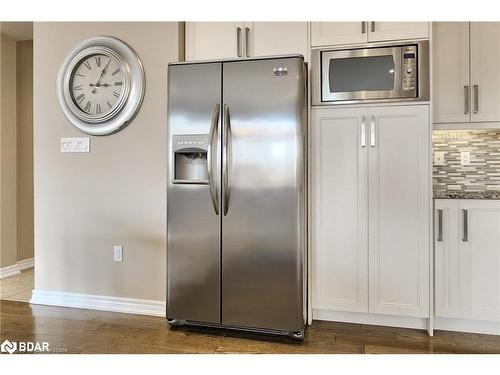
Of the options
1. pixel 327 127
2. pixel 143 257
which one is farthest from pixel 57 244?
pixel 327 127

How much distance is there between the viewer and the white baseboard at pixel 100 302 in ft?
9.21

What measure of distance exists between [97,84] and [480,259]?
3.03 meters

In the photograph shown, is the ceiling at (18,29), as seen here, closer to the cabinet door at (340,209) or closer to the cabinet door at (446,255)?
the cabinet door at (340,209)

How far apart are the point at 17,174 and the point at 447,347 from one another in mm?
4395

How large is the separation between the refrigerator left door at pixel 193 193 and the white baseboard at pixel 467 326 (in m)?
1.52

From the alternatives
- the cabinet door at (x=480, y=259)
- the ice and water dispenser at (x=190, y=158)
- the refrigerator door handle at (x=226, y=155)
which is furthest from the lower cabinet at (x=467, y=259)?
the ice and water dispenser at (x=190, y=158)

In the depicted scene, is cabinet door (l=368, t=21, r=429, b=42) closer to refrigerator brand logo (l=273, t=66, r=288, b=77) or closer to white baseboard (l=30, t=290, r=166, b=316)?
refrigerator brand logo (l=273, t=66, r=288, b=77)

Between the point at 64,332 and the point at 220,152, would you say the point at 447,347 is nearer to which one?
the point at 220,152

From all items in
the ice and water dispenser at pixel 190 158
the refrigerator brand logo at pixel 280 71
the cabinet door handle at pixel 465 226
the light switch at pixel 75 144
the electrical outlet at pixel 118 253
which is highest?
the refrigerator brand logo at pixel 280 71

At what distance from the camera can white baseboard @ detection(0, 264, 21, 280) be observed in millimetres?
3848

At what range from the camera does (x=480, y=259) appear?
240 cm

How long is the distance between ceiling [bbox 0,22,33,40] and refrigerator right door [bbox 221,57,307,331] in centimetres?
252

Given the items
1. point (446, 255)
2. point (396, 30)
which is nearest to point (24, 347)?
point (446, 255)

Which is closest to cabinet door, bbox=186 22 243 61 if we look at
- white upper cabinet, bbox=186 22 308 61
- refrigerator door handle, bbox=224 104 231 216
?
white upper cabinet, bbox=186 22 308 61
